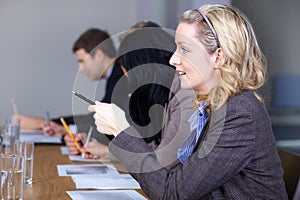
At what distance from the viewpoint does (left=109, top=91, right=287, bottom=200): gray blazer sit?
4.49 feet

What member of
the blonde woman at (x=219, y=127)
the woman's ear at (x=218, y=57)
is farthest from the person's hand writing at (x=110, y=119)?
the woman's ear at (x=218, y=57)

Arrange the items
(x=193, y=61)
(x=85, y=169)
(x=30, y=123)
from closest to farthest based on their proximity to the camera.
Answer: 1. (x=193, y=61)
2. (x=85, y=169)
3. (x=30, y=123)

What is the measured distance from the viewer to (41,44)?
505 cm

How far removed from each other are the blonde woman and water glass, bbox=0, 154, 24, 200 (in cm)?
32

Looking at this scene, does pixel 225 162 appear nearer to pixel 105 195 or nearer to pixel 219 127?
pixel 219 127

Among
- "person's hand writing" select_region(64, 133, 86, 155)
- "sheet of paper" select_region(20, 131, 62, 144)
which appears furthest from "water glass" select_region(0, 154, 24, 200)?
"sheet of paper" select_region(20, 131, 62, 144)

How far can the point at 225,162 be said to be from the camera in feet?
4.48

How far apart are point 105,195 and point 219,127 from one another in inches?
20.3

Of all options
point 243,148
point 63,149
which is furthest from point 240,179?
point 63,149

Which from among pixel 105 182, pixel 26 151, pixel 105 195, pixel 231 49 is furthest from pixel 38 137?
pixel 231 49

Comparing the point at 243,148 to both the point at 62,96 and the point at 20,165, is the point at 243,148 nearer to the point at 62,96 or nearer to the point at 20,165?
the point at 20,165

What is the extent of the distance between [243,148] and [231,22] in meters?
0.34

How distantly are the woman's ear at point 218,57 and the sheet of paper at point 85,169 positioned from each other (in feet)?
2.79

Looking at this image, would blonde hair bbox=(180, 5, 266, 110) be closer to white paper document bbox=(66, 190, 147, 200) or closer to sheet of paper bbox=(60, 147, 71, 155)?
white paper document bbox=(66, 190, 147, 200)
